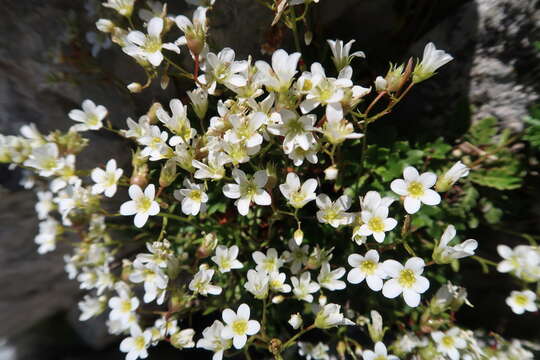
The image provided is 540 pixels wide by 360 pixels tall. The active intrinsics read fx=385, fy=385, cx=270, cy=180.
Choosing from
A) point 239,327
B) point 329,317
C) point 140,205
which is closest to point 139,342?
point 239,327

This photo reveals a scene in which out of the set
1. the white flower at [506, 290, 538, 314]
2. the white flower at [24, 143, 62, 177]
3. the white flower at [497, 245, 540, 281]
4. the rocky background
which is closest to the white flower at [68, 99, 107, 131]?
the white flower at [24, 143, 62, 177]

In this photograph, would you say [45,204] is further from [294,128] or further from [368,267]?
[368,267]

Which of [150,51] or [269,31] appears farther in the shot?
[269,31]

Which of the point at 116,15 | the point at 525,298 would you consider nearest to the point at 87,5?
the point at 116,15

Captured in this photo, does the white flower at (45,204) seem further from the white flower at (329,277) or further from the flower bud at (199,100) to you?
the white flower at (329,277)

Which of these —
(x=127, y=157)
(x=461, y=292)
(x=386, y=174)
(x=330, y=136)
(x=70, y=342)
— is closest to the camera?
(x=330, y=136)

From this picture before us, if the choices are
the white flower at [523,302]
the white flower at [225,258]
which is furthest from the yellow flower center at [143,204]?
the white flower at [523,302]

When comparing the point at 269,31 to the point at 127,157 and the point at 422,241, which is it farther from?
the point at 422,241
